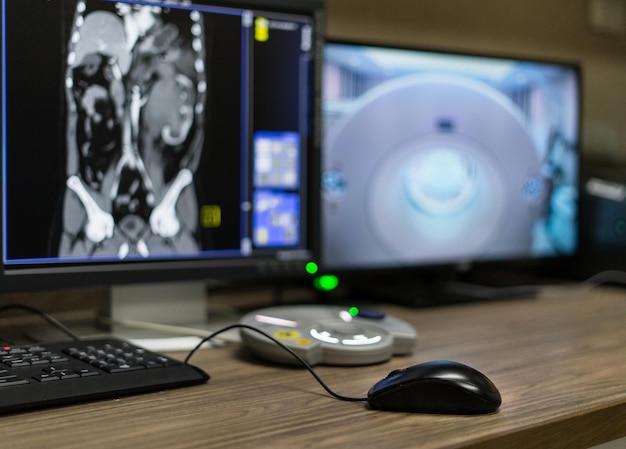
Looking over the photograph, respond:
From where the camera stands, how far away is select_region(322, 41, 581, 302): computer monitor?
1.36 meters

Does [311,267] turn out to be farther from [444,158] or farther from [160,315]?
[444,158]

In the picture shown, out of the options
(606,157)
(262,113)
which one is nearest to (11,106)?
(262,113)

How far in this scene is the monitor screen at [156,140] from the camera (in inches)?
38.7

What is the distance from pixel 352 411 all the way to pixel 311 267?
43 cm

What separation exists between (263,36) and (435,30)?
66 centimetres

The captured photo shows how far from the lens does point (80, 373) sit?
0.82 m

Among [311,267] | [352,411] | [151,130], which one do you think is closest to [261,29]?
Answer: [151,130]

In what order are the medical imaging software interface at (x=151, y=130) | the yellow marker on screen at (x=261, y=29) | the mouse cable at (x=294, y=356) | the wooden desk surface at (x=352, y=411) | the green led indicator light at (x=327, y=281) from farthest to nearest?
1. the green led indicator light at (x=327, y=281)
2. the yellow marker on screen at (x=261, y=29)
3. the medical imaging software interface at (x=151, y=130)
4. the mouse cable at (x=294, y=356)
5. the wooden desk surface at (x=352, y=411)

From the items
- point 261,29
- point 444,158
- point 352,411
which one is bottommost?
point 352,411

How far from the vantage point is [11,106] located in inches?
37.9

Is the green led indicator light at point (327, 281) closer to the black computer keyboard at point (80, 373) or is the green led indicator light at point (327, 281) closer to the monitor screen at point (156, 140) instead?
the monitor screen at point (156, 140)

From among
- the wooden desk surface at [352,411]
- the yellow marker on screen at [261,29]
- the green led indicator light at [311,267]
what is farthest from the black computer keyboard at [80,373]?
the yellow marker on screen at [261,29]

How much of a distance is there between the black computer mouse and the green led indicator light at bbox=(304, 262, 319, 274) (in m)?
0.42

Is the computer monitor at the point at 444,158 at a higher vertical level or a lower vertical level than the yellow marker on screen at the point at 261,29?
lower
